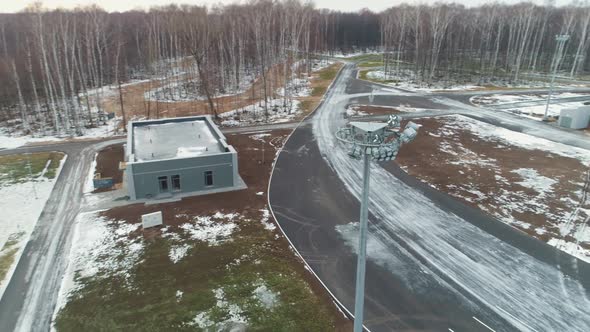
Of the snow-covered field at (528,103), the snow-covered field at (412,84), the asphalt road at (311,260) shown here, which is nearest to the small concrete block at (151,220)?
the asphalt road at (311,260)

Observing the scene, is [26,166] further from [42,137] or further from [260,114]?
[260,114]

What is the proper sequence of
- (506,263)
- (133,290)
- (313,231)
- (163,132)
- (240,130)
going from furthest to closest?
(240,130) → (163,132) → (313,231) → (506,263) → (133,290)

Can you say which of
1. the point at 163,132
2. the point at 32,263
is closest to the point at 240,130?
the point at 163,132

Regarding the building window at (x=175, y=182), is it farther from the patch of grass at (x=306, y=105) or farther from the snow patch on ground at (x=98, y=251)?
the patch of grass at (x=306, y=105)

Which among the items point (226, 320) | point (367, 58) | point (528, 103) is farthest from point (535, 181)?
point (367, 58)

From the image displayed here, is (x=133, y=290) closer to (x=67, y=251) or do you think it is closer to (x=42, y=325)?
(x=42, y=325)

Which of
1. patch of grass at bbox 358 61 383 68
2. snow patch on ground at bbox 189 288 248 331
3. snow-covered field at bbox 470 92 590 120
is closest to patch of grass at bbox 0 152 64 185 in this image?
snow patch on ground at bbox 189 288 248 331
